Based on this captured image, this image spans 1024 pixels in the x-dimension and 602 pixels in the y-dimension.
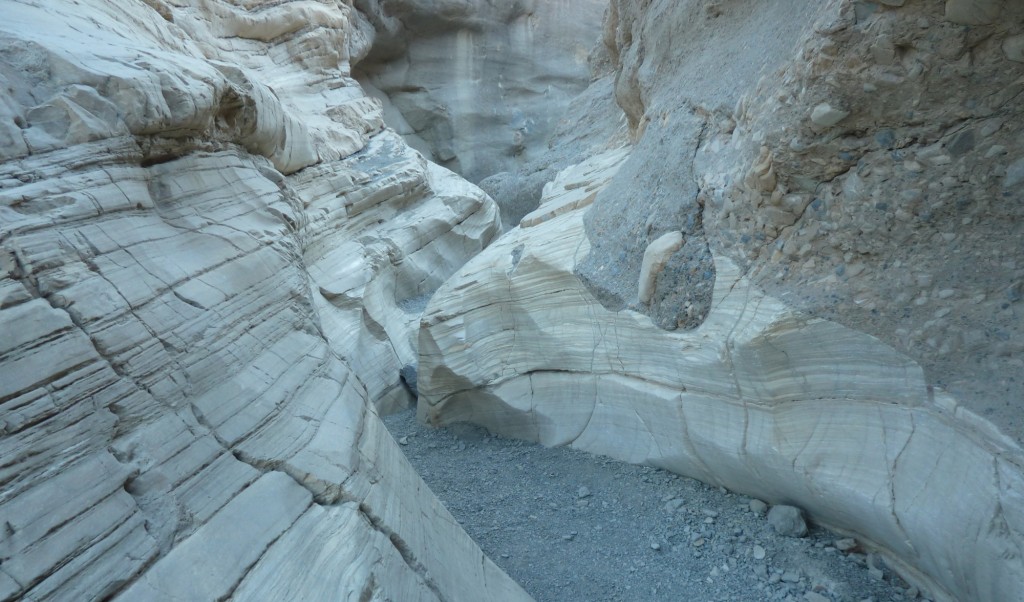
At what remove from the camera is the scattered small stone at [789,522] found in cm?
297

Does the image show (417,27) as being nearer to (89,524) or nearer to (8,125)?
(8,125)

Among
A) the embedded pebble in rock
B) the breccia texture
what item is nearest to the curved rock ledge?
the breccia texture

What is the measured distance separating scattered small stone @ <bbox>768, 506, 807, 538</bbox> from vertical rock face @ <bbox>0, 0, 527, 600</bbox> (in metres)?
1.36

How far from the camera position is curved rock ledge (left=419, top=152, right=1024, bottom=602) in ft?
7.13

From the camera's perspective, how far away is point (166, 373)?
2143 mm

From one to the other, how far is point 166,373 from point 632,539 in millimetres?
2466

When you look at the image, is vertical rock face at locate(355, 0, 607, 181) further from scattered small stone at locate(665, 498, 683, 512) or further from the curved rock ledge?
scattered small stone at locate(665, 498, 683, 512)

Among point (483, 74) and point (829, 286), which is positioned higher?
point (483, 74)

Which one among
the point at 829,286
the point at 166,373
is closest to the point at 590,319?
the point at 829,286

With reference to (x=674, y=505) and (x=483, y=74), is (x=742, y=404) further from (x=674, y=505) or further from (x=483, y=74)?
(x=483, y=74)

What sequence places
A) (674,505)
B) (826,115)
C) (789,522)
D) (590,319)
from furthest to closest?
1. (590,319)
2. (674,505)
3. (789,522)
4. (826,115)

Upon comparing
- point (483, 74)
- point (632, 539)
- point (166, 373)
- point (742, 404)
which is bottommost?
point (632, 539)

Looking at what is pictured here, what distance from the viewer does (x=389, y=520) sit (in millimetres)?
2406

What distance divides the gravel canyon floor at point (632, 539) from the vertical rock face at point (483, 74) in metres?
9.94
